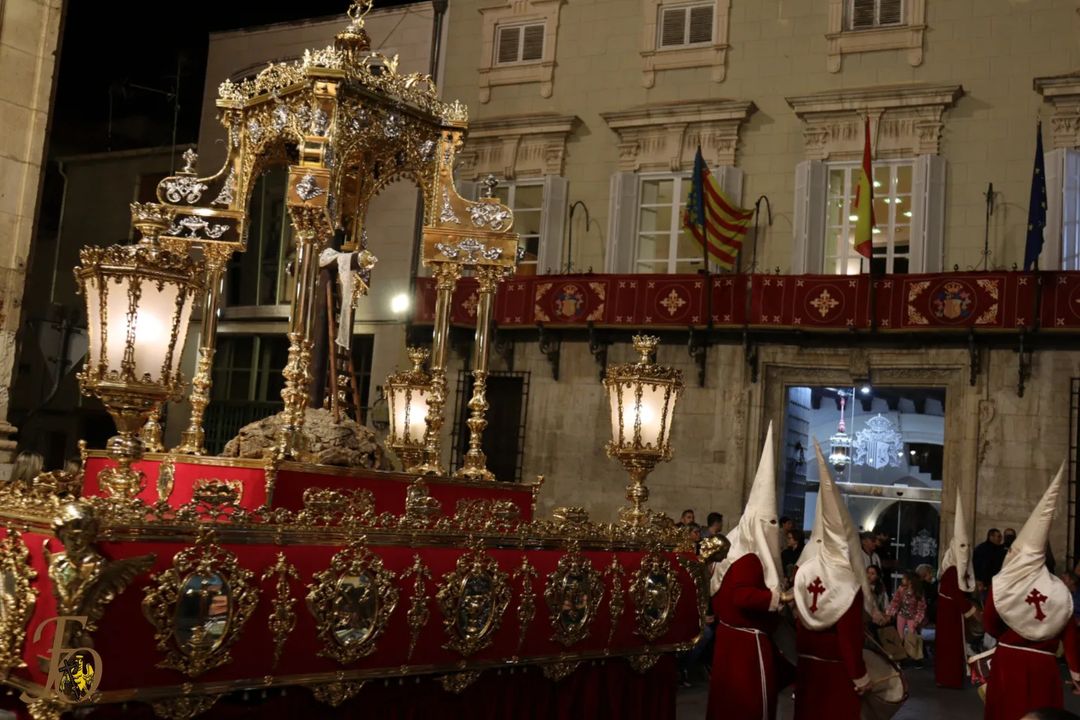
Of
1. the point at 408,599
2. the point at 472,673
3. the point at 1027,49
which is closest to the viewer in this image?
the point at 408,599

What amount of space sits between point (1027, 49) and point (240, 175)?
12.2 m

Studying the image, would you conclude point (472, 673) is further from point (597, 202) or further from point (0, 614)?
point (597, 202)

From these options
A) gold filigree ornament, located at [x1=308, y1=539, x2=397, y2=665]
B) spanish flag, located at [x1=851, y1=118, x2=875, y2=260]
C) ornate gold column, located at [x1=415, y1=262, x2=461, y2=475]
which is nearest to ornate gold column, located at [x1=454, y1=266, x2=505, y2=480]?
ornate gold column, located at [x1=415, y1=262, x2=461, y2=475]

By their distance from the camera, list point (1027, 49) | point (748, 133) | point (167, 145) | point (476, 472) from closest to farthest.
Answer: point (476, 472), point (1027, 49), point (748, 133), point (167, 145)

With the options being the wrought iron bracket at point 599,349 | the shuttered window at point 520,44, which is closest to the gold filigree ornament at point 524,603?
the wrought iron bracket at point 599,349

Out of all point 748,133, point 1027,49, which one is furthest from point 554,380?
point 1027,49

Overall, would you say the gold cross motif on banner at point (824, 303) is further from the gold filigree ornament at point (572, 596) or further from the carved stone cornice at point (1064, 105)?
the gold filigree ornament at point (572, 596)

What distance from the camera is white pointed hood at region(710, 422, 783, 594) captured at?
6.85 metres

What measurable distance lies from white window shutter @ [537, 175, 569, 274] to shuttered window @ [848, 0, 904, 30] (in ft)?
16.2

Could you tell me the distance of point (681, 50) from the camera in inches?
727

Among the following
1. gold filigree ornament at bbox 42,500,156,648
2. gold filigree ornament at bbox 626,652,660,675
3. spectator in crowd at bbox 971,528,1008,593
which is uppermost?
gold filigree ornament at bbox 42,500,156,648

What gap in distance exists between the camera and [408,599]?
5387 millimetres

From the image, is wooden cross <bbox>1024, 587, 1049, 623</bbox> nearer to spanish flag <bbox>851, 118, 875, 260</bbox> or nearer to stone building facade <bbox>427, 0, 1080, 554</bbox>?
stone building facade <bbox>427, 0, 1080, 554</bbox>

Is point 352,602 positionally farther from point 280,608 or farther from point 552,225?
point 552,225
